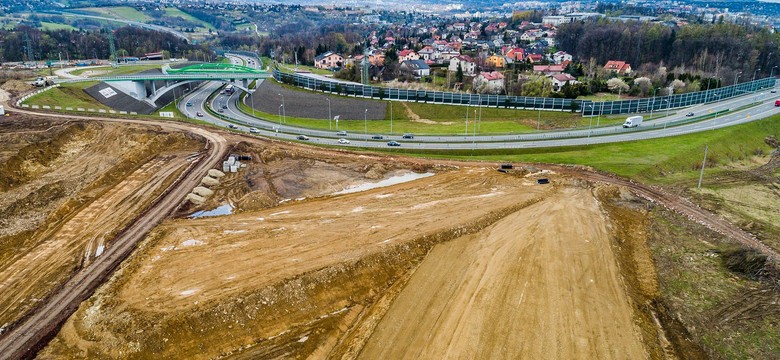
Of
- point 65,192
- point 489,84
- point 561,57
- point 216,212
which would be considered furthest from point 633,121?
point 561,57

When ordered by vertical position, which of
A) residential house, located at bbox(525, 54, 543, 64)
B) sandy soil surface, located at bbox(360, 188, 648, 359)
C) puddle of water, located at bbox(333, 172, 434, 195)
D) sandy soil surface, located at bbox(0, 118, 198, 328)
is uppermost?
residential house, located at bbox(525, 54, 543, 64)

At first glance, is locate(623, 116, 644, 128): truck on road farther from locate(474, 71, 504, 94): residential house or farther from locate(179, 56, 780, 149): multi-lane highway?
locate(474, 71, 504, 94): residential house

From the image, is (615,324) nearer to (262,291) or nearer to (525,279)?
(525,279)

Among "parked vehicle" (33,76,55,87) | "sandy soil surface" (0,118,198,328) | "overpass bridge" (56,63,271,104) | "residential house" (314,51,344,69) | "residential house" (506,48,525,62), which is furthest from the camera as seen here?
"residential house" (506,48,525,62)

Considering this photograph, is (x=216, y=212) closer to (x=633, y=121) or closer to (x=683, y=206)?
(x=683, y=206)

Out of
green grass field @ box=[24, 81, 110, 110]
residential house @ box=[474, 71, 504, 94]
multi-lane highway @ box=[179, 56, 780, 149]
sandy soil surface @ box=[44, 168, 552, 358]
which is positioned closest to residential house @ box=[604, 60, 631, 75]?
multi-lane highway @ box=[179, 56, 780, 149]

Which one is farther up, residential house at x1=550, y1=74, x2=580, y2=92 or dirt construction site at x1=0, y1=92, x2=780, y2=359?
residential house at x1=550, y1=74, x2=580, y2=92

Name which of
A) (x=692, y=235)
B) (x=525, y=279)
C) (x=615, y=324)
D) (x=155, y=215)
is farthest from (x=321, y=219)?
(x=692, y=235)
